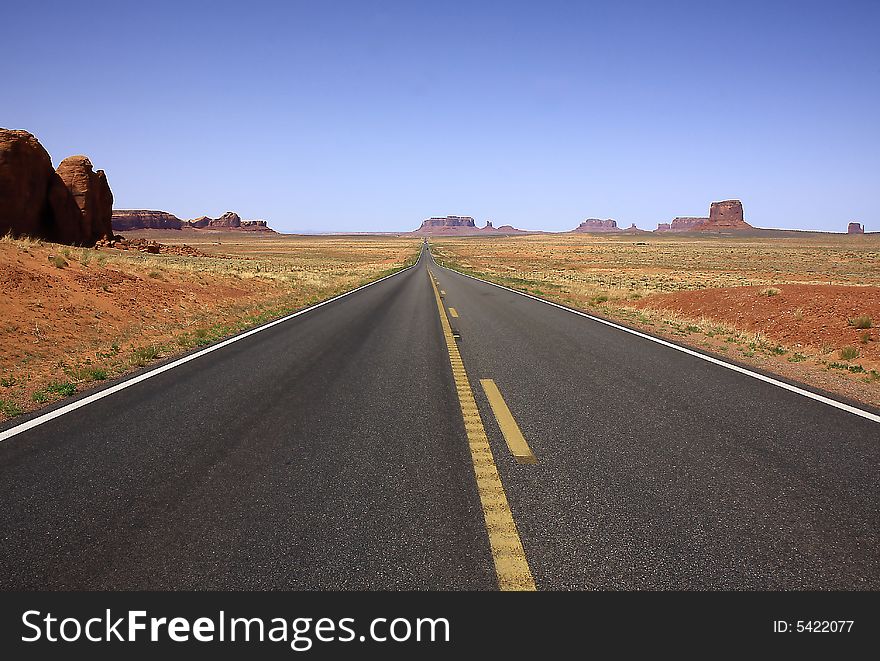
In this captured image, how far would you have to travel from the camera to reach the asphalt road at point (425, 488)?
275cm

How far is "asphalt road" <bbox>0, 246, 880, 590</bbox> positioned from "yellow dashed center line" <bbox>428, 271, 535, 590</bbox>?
69 mm

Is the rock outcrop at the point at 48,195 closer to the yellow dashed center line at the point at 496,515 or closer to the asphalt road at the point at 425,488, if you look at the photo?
the asphalt road at the point at 425,488

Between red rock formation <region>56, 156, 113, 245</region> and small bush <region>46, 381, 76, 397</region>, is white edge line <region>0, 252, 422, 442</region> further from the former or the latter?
red rock formation <region>56, 156, 113, 245</region>

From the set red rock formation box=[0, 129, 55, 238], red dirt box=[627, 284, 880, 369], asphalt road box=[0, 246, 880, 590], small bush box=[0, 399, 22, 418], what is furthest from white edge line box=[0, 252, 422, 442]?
red rock formation box=[0, 129, 55, 238]

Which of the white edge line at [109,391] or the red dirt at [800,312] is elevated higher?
the red dirt at [800,312]

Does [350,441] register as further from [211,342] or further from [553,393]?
[211,342]

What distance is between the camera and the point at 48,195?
37.9 meters

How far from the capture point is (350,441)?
15.7ft

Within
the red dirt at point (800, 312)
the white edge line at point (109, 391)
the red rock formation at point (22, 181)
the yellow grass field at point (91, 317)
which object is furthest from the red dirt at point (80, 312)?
the red rock formation at point (22, 181)

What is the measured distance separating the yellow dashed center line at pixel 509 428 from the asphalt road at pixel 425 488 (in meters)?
0.08

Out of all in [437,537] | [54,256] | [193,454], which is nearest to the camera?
[437,537]

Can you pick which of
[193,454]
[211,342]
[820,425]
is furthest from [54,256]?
[820,425]

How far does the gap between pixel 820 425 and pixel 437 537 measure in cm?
447

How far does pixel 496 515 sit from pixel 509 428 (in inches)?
72.2
